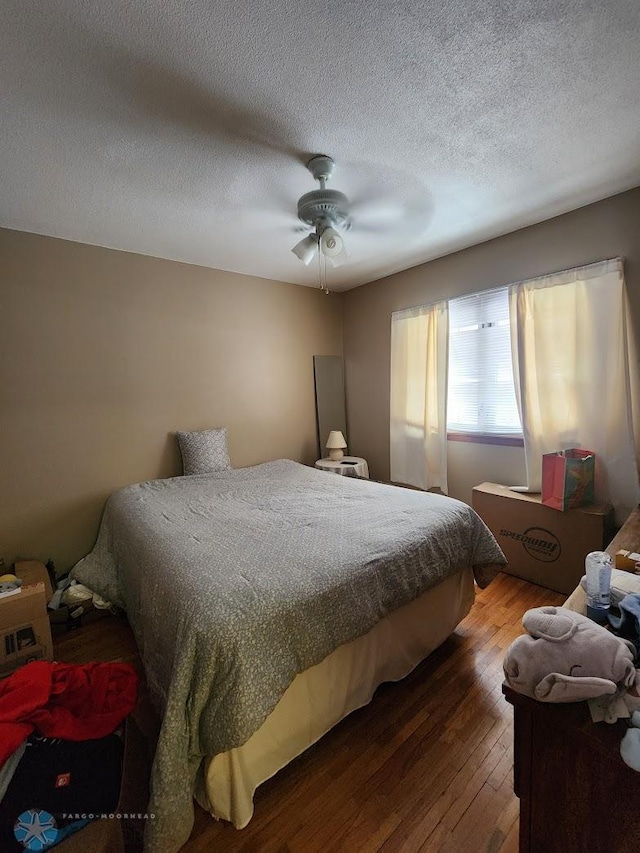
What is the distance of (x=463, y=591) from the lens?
6.44ft

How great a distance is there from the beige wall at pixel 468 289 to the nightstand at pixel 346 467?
42 cm

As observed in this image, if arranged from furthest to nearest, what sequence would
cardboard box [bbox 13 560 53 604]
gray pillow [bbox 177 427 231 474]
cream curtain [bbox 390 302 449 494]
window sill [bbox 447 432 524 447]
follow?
1. cream curtain [bbox 390 302 449 494]
2. gray pillow [bbox 177 427 231 474]
3. window sill [bbox 447 432 524 447]
4. cardboard box [bbox 13 560 53 604]

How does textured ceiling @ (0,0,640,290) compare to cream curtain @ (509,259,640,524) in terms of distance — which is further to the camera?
cream curtain @ (509,259,640,524)

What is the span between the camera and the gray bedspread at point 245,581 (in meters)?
Result: 1.05

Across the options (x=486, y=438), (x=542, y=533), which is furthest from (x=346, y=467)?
(x=542, y=533)

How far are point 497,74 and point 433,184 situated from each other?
69cm

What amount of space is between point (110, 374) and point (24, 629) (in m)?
1.73

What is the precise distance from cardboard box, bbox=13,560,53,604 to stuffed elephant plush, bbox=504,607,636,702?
243 cm

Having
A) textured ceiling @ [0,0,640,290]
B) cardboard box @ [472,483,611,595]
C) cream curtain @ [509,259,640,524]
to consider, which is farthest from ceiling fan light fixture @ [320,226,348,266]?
cardboard box @ [472,483,611,595]

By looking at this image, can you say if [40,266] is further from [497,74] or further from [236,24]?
[497,74]

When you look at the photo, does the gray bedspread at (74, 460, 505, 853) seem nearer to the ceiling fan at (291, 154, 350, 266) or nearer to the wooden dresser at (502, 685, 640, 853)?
the wooden dresser at (502, 685, 640, 853)

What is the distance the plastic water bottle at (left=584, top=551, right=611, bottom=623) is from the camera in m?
1.01

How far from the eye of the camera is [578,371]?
2.36 metres

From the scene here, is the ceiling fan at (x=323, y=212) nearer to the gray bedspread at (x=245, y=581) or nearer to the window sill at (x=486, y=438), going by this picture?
the gray bedspread at (x=245, y=581)
